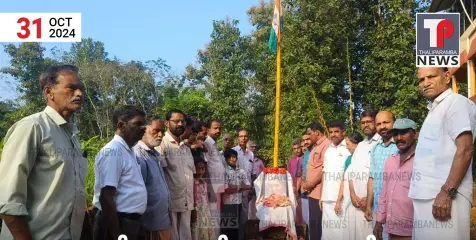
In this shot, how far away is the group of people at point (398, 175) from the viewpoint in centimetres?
364

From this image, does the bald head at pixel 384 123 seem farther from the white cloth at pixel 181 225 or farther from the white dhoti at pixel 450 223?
the white cloth at pixel 181 225

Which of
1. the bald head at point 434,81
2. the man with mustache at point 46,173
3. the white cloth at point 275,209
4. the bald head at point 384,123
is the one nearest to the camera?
the man with mustache at point 46,173

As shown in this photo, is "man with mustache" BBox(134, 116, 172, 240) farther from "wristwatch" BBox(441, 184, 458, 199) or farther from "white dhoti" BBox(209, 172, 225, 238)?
"wristwatch" BBox(441, 184, 458, 199)

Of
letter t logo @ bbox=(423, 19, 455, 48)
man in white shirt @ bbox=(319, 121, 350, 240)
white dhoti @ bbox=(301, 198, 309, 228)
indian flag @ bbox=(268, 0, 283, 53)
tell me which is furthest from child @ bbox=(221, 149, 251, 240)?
indian flag @ bbox=(268, 0, 283, 53)

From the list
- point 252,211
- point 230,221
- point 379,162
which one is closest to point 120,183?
point 379,162

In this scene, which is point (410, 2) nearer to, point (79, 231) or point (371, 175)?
point (371, 175)

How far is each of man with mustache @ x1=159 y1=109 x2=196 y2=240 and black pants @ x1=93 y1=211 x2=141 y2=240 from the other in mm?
1562

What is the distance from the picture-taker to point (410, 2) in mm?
18766

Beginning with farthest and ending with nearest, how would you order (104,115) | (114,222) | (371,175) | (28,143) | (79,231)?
1. (104,115)
2. (371,175)
3. (114,222)
4. (79,231)
5. (28,143)

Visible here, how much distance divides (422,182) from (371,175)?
7.32 feet

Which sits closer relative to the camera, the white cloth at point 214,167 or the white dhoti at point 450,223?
the white dhoti at point 450,223

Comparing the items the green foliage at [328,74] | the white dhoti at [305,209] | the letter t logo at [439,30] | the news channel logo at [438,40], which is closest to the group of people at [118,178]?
the white dhoti at [305,209]

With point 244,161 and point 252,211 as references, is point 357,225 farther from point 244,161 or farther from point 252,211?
point 244,161

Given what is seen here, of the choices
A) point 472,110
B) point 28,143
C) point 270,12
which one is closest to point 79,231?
point 28,143
